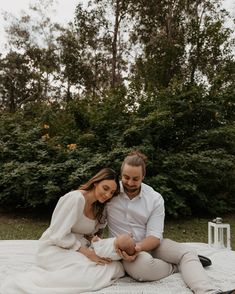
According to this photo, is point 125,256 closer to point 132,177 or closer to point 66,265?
point 66,265

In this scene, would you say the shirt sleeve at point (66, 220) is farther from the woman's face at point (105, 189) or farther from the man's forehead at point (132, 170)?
the man's forehead at point (132, 170)

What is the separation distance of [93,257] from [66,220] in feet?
1.08

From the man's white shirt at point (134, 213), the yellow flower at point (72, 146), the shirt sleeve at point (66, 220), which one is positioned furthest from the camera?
the yellow flower at point (72, 146)

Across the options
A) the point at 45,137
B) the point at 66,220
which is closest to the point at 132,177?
the point at 66,220

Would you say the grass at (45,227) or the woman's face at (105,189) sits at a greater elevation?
the woman's face at (105,189)

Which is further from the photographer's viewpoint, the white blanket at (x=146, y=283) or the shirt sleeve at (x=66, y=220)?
the shirt sleeve at (x=66, y=220)

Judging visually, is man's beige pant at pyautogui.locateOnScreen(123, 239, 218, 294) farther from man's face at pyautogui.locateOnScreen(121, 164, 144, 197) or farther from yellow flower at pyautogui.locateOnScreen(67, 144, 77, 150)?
yellow flower at pyautogui.locateOnScreen(67, 144, 77, 150)

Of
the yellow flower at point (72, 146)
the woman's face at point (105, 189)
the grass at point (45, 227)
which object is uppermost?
the yellow flower at point (72, 146)

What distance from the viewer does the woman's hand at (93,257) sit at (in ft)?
9.57

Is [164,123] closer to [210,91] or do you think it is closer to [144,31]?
[210,91]

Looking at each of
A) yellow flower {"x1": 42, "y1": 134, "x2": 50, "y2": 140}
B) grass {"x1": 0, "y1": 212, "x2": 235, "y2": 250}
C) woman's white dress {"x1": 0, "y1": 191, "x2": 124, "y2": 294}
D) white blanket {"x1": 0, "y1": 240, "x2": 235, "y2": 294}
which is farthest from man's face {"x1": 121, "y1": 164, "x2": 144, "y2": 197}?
yellow flower {"x1": 42, "y1": 134, "x2": 50, "y2": 140}

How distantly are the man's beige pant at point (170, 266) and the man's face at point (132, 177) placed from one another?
0.47 metres

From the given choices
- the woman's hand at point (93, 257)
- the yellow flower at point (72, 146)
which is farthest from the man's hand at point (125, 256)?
the yellow flower at point (72, 146)

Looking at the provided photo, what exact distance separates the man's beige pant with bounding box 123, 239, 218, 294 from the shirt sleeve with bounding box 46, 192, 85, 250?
45cm
